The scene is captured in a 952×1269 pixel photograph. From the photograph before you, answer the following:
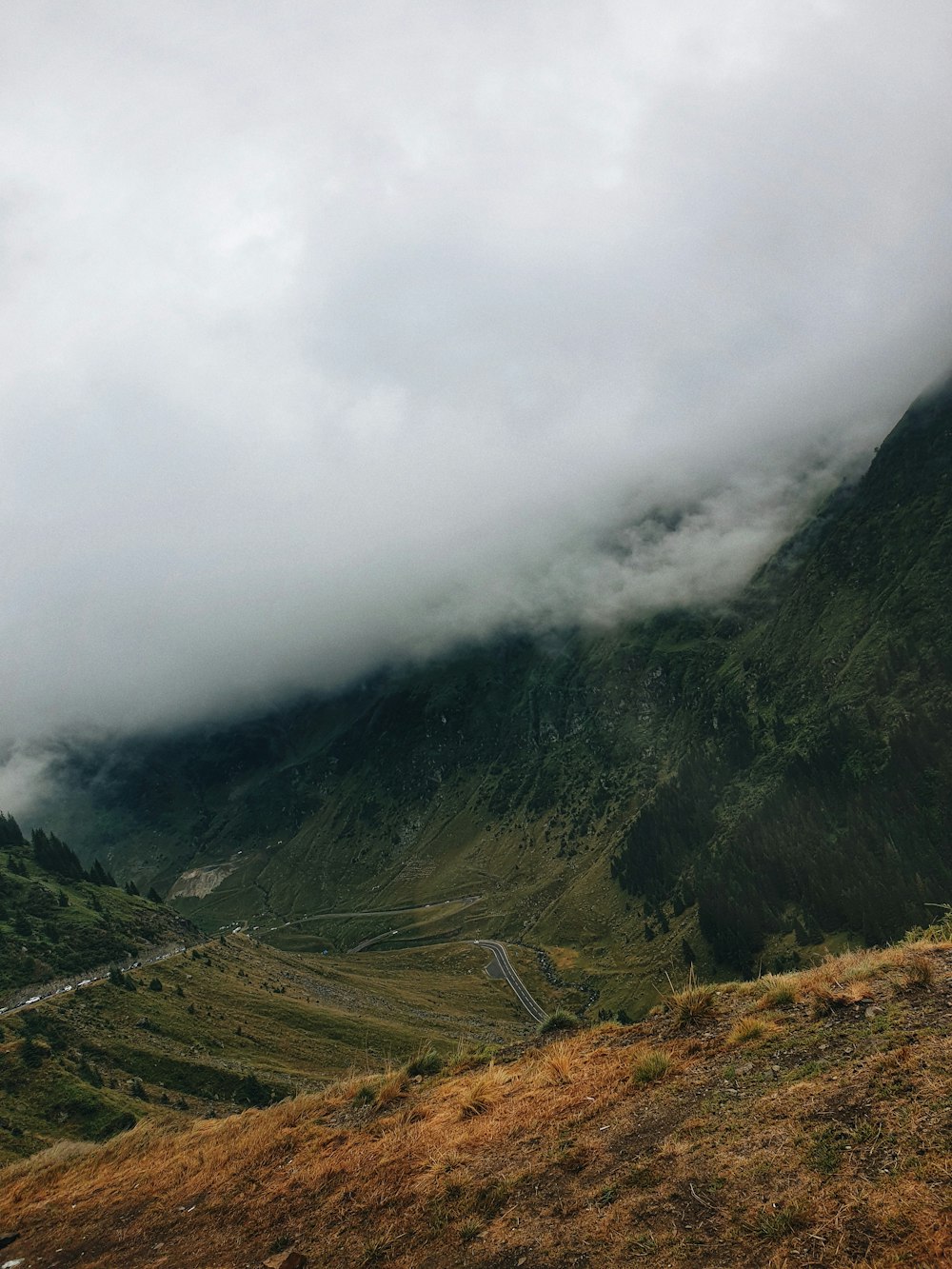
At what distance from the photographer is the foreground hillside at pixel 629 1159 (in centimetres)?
793

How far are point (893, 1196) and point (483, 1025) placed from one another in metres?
173

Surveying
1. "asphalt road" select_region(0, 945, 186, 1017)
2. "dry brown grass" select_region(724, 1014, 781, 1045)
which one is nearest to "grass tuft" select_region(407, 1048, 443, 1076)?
"dry brown grass" select_region(724, 1014, 781, 1045)

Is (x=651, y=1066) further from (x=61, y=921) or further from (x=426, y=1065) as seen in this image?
(x=61, y=921)

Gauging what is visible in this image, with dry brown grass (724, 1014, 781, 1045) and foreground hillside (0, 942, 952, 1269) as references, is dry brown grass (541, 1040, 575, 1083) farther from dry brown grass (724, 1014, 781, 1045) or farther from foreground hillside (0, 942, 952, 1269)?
dry brown grass (724, 1014, 781, 1045)

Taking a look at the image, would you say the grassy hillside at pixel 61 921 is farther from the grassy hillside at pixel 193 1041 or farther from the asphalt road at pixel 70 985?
the grassy hillside at pixel 193 1041

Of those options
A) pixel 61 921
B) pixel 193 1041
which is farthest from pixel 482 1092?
pixel 61 921

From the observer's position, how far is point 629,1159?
10.5m

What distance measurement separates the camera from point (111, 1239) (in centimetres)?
1645

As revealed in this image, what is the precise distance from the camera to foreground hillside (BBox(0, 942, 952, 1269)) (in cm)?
793

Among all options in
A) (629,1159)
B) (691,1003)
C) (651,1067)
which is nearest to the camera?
(629,1159)

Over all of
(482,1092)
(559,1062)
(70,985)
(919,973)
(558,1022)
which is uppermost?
(919,973)

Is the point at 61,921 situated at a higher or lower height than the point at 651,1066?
lower

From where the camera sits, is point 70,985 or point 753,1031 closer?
point 753,1031

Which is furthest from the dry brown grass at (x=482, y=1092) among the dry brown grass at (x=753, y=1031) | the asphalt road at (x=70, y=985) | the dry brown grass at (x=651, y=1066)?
the asphalt road at (x=70, y=985)
